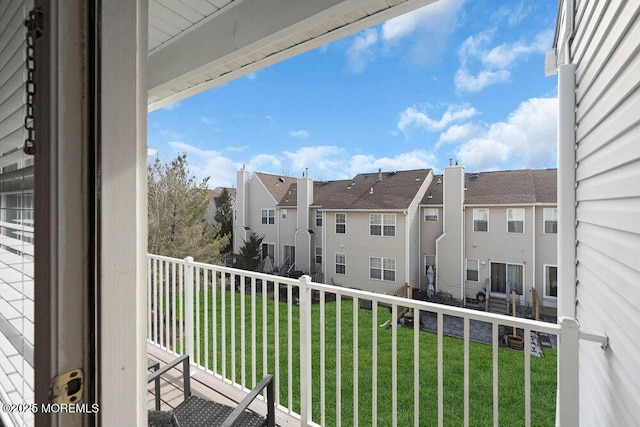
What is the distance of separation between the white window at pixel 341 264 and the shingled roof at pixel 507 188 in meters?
4.48

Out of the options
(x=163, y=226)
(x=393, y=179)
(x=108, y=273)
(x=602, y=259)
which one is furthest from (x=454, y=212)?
(x=108, y=273)

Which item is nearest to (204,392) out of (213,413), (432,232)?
(213,413)

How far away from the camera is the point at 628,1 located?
1.07 metres

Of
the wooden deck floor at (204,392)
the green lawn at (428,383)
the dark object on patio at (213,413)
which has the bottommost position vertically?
the green lawn at (428,383)

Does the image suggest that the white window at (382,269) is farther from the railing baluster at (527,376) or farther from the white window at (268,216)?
the railing baluster at (527,376)

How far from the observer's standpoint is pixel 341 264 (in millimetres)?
14555

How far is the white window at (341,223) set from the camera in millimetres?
14297

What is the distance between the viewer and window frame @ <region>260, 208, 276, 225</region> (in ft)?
55.6

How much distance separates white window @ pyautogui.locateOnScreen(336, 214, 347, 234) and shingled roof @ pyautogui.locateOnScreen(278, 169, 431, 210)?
1.46 ft

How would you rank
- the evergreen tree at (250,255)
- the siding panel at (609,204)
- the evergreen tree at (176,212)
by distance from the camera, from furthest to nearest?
the evergreen tree at (250,255), the evergreen tree at (176,212), the siding panel at (609,204)

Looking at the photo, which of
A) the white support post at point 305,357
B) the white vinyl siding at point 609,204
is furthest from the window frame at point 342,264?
the white vinyl siding at point 609,204

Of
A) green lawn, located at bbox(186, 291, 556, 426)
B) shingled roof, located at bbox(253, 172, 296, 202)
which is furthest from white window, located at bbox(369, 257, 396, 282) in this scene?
shingled roof, located at bbox(253, 172, 296, 202)

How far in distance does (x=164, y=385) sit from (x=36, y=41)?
278cm

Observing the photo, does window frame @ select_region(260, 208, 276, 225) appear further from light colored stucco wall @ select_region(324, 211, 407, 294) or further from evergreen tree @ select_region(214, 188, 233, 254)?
light colored stucco wall @ select_region(324, 211, 407, 294)
